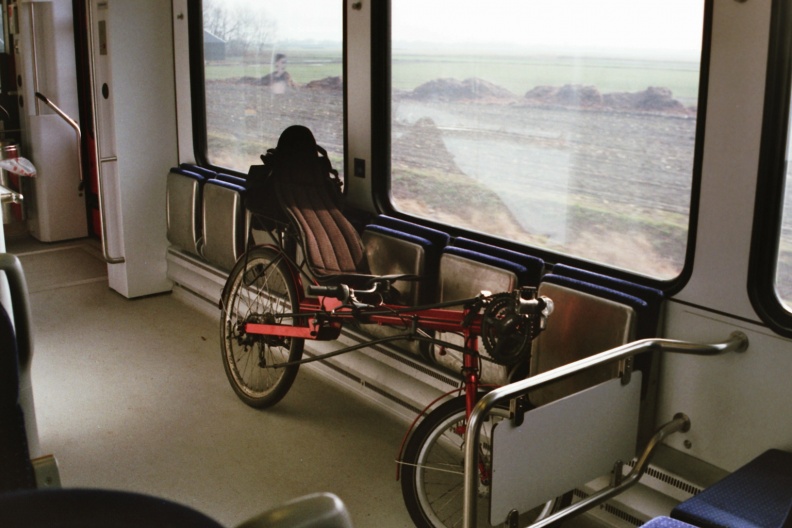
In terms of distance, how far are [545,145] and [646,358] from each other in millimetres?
951

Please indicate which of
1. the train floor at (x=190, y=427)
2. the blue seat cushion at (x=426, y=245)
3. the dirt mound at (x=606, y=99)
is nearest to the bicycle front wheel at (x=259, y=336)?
the train floor at (x=190, y=427)

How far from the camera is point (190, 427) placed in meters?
4.11

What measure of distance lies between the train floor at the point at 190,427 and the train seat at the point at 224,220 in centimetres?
50

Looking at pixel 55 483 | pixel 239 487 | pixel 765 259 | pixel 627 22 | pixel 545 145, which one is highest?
pixel 627 22

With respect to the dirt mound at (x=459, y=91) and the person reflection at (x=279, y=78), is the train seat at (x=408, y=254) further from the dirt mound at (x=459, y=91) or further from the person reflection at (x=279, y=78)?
the person reflection at (x=279, y=78)

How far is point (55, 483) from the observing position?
211 cm

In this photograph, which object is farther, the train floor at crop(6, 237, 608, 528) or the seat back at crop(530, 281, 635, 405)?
the train floor at crop(6, 237, 608, 528)

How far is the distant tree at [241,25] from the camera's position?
5.14 metres

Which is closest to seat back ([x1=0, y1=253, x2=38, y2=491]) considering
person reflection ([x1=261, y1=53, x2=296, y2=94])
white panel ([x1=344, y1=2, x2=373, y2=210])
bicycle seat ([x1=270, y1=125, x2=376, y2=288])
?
bicycle seat ([x1=270, y1=125, x2=376, y2=288])

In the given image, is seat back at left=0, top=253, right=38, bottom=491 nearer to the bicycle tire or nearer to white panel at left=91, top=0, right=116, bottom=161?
the bicycle tire

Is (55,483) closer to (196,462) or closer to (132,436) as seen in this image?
A: (196,462)

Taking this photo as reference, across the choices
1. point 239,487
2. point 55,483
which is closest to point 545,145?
point 239,487

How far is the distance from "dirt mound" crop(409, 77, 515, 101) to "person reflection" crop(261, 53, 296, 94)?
1.08 m

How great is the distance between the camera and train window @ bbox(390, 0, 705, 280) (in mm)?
2992
